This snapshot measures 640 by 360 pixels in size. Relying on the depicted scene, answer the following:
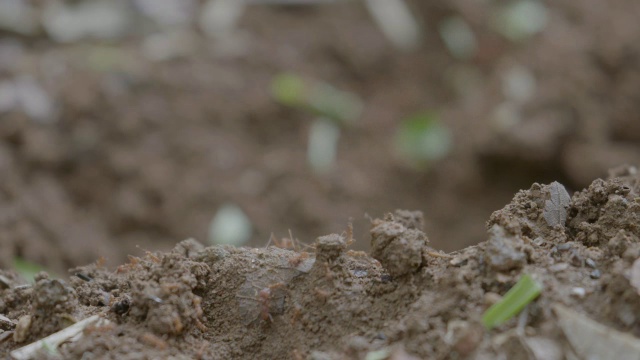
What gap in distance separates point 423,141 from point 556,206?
257cm

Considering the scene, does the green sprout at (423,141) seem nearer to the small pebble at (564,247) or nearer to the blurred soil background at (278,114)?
the blurred soil background at (278,114)

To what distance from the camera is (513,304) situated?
132cm

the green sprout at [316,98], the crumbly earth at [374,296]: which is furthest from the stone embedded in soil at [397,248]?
the green sprout at [316,98]

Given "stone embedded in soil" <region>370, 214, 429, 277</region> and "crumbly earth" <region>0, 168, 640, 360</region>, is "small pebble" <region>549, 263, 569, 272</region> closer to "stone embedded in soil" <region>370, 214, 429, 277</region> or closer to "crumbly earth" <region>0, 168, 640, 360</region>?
"crumbly earth" <region>0, 168, 640, 360</region>

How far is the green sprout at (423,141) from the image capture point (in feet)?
13.8

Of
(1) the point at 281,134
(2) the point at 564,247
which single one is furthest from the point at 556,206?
(1) the point at 281,134

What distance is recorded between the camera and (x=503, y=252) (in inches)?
56.0

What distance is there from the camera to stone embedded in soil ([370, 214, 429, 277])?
1.50 metres

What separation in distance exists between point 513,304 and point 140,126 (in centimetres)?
304

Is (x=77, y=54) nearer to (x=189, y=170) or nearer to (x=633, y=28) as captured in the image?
(x=189, y=170)

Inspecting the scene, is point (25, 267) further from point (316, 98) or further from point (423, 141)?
point (423, 141)

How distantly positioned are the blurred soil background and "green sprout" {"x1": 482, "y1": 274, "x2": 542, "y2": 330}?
223 cm

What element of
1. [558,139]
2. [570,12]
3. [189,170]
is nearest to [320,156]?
[189,170]

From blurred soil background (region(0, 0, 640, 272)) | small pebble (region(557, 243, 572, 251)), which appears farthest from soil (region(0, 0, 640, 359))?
small pebble (region(557, 243, 572, 251))
